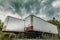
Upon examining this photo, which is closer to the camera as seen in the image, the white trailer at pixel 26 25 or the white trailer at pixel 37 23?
the white trailer at pixel 37 23

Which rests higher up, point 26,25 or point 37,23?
point 37,23

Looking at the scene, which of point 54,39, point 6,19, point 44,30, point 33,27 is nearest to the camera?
point 54,39

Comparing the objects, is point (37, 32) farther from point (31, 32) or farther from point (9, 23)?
point (9, 23)

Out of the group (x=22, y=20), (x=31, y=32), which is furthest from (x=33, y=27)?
(x=22, y=20)

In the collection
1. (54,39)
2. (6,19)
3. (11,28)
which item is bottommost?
(54,39)

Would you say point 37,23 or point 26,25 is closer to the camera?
point 37,23

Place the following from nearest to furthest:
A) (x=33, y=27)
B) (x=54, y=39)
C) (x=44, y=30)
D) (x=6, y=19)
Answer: (x=54, y=39)
(x=33, y=27)
(x=44, y=30)
(x=6, y=19)

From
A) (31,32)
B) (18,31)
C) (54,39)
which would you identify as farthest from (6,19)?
(54,39)

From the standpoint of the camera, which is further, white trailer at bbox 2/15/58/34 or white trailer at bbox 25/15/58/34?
white trailer at bbox 2/15/58/34

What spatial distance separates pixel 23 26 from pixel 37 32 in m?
1.68

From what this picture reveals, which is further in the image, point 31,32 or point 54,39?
point 31,32

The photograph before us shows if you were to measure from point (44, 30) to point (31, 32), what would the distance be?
1378mm

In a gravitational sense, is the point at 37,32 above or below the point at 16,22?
below

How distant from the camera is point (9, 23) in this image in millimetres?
16016
